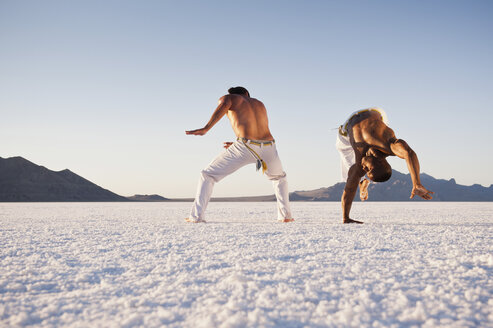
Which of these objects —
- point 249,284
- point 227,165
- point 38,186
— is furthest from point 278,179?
point 38,186

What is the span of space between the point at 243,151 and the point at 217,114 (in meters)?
0.58

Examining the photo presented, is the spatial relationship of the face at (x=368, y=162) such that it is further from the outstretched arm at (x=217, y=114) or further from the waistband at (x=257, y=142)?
the outstretched arm at (x=217, y=114)

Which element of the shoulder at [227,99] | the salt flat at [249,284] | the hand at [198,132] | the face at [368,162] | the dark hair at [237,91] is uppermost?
the dark hair at [237,91]

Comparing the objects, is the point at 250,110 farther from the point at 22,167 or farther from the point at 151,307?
the point at 22,167

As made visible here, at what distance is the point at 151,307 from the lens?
129cm

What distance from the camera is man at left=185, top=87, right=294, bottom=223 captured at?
4656mm

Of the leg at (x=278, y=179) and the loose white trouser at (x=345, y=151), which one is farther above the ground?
the loose white trouser at (x=345, y=151)

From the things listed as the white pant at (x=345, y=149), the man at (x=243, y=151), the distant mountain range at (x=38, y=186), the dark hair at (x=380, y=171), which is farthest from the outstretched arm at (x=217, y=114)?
the distant mountain range at (x=38, y=186)

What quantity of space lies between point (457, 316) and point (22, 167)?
63.1 metres

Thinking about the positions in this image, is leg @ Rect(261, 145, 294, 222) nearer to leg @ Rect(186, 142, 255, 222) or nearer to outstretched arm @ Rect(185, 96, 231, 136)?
leg @ Rect(186, 142, 255, 222)

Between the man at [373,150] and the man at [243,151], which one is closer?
the man at [373,150]

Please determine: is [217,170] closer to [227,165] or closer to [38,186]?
[227,165]

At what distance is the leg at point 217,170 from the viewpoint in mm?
4609

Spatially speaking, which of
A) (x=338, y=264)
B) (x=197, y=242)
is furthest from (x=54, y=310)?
(x=197, y=242)
